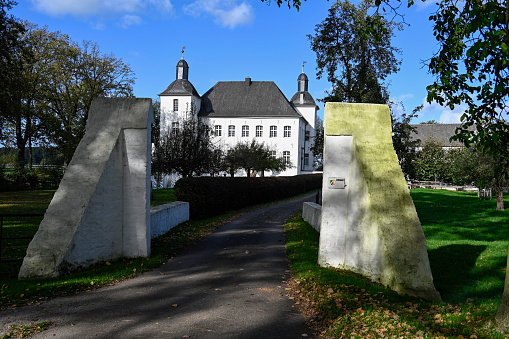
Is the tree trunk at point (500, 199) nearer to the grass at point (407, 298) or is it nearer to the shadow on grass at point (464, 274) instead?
the grass at point (407, 298)

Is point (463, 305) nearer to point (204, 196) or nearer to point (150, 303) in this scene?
point (150, 303)

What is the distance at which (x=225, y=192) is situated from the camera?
66.2ft

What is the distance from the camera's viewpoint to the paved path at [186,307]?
16.4ft

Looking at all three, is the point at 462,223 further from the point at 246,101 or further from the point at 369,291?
the point at 246,101

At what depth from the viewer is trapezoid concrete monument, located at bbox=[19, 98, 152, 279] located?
7816 mm

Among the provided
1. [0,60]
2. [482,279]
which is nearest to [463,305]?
[482,279]

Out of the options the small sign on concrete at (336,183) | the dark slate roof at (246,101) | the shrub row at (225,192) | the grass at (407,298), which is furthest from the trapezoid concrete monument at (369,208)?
the dark slate roof at (246,101)

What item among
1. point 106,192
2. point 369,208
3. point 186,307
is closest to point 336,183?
point 369,208

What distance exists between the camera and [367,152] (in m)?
8.09

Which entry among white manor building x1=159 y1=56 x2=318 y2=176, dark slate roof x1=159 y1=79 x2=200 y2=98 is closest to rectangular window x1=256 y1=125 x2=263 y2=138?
white manor building x1=159 y1=56 x2=318 y2=176

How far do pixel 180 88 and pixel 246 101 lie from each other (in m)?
9.28

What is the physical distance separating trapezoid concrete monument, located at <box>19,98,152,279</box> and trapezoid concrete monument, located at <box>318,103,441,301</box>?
4.01m

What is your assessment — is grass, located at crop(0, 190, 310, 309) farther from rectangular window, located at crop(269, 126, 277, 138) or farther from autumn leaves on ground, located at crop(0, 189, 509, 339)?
rectangular window, located at crop(269, 126, 277, 138)

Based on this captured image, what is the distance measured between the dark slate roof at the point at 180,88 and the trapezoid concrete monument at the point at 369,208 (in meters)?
49.3
